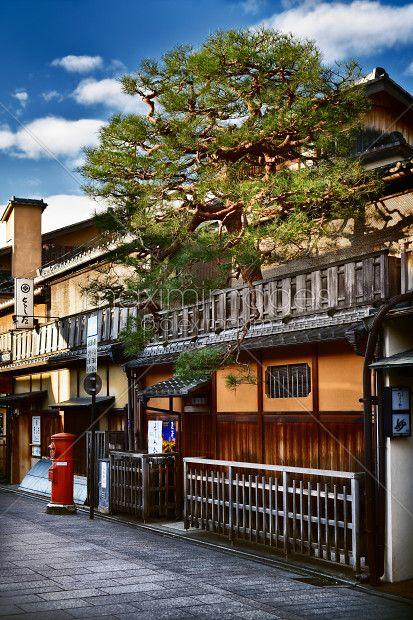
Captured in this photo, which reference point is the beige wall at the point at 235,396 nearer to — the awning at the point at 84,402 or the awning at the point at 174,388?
the awning at the point at 174,388

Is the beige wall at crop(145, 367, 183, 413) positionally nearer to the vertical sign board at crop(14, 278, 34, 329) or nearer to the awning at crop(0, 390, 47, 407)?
the awning at crop(0, 390, 47, 407)

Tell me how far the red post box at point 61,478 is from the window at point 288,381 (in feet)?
19.4

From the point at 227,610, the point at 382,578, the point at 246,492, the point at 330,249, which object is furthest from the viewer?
the point at 330,249

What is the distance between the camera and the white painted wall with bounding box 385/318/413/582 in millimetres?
10945

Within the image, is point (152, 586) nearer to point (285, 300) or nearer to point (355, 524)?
point (355, 524)

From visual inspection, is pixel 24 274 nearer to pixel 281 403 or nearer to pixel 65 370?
pixel 65 370

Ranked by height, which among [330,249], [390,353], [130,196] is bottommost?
[390,353]

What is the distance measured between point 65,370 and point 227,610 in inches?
727

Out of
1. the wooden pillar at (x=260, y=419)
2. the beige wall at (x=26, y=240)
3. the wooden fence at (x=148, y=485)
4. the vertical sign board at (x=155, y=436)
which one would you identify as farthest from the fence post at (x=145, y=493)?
the beige wall at (x=26, y=240)

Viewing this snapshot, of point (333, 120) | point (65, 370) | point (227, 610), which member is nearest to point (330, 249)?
point (333, 120)

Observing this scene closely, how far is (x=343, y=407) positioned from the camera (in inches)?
522

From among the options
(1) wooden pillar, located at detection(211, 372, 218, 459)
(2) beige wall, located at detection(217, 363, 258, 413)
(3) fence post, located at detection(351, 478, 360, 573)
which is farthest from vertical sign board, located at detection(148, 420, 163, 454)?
(3) fence post, located at detection(351, 478, 360, 573)

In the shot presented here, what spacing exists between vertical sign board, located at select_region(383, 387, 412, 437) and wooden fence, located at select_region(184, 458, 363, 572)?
2.81ft

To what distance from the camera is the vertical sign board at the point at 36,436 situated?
28.0 metres
